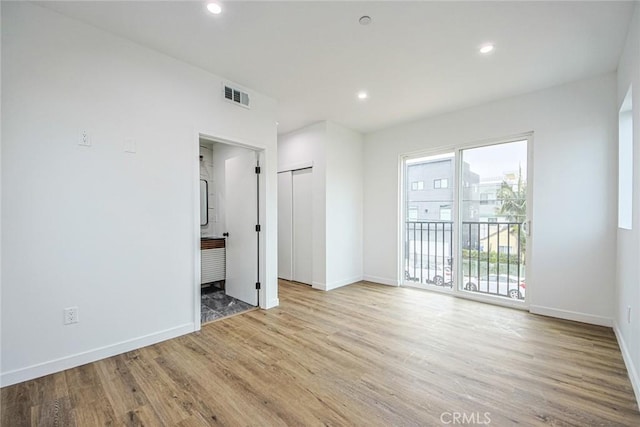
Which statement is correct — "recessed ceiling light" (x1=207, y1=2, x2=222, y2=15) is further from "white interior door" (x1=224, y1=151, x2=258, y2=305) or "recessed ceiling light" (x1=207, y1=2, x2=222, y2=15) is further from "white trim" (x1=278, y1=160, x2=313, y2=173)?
"white trim" (x1=278, y1=160, x2=313, y2=173)

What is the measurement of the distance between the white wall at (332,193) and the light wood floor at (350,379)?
1.58 metres

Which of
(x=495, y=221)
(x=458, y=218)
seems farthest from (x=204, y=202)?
(x=495, y=221)

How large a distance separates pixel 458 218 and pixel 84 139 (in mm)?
4462

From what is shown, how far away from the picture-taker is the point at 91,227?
7.49 feet

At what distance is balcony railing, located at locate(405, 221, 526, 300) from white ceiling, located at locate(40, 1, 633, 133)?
186 cm

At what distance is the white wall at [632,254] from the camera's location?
Result: 1.93 meters

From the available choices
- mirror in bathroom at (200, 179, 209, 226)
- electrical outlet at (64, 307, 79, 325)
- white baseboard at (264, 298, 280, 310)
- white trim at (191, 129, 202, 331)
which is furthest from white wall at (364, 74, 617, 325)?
electrical outlet at (64, 307, 79, 325)

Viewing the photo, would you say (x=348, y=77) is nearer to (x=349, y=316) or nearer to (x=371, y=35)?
(x=371, y=35)

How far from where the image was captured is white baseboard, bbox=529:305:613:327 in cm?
299

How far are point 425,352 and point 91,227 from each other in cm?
305

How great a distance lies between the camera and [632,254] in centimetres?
212

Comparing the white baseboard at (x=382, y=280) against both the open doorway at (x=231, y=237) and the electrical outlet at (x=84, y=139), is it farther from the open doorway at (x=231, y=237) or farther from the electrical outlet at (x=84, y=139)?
the electrical outlet at (x=84, y=139)

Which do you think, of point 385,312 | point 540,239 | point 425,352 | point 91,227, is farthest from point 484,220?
point 91,227

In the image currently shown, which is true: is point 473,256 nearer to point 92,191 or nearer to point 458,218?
point 458,218
